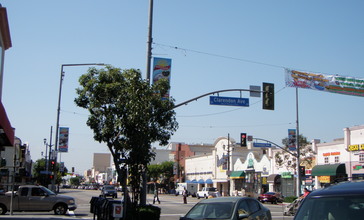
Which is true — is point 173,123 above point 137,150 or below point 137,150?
above

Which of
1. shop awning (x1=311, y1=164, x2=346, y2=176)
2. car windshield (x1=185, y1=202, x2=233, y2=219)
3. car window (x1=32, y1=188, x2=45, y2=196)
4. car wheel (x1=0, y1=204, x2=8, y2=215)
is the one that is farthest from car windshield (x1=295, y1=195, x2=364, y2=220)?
shop awning (x1=311, y1=164, x2=346, y2=176)

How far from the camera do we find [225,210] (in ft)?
39.3

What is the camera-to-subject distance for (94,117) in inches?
677

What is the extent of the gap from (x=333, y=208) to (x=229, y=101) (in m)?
17.2

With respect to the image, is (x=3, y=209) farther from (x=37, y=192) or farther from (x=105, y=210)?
(x=105, y=210)

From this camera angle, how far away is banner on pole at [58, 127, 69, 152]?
40531mm

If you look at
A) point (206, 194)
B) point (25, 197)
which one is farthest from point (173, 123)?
point (206, 194)

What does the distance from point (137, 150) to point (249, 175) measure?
174 ft

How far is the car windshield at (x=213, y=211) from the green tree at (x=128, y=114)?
4550 mm

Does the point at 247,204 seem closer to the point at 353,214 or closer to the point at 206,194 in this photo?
the point at 353,214

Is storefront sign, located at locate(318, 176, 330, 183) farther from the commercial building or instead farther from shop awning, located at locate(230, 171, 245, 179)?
shop awning, located at locate(230, 171, 245, 179)

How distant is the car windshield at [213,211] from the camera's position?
1191 centimetres

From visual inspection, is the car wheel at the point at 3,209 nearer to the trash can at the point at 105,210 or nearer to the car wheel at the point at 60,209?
the car wheel at the point at 60,209

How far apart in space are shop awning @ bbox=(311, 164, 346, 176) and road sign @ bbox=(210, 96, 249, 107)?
24985mm
